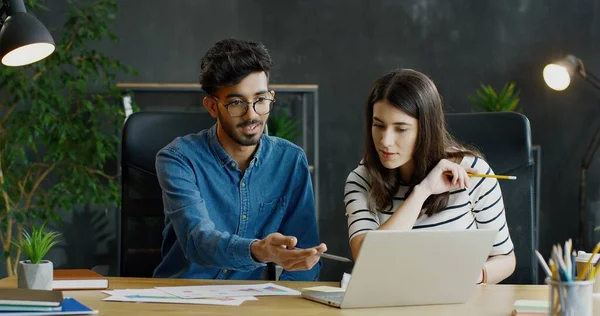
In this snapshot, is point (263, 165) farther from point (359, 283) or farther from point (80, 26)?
point (80, 26)

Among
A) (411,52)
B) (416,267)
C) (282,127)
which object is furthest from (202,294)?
(411,52)

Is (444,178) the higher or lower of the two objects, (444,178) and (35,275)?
the higher

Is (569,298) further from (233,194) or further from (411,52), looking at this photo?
(411,52)

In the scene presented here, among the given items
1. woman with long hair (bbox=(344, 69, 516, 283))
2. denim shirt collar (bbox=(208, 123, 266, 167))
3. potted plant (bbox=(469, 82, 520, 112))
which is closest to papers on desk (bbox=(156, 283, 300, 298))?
woman with long hair (bbox=(344, 69, 516, 283))

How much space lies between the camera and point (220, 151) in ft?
7.61

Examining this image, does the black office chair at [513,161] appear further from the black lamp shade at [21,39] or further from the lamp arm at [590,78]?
the lamp arm at [590,78]

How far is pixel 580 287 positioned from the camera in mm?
1341

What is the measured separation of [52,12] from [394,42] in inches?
71.0

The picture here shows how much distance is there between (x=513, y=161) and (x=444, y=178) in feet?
0.91

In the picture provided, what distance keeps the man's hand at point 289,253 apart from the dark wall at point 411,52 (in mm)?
2861

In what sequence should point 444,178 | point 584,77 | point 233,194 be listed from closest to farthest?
point 444,178 → point 233,194 → point 584,77

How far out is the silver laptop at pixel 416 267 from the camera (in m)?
1.53

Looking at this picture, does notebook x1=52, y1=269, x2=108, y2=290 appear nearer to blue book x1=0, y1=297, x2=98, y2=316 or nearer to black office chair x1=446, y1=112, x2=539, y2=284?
blue book x1=0, y1=297, x2=98, y2=316

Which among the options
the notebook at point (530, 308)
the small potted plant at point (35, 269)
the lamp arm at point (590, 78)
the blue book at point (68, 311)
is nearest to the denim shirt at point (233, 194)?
the small potted plant at point (35, 269)
